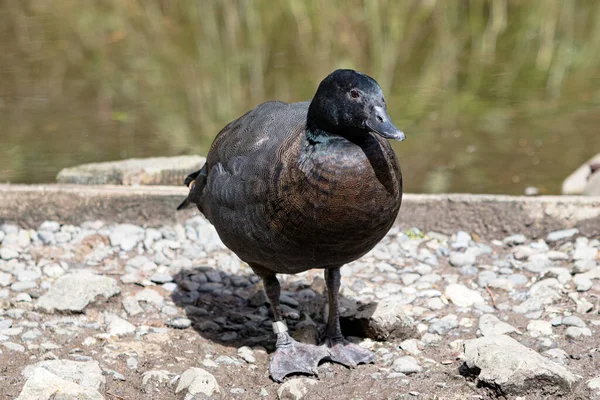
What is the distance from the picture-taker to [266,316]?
5.18m

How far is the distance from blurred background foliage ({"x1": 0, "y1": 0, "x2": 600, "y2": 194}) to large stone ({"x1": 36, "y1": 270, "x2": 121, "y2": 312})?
2796mm

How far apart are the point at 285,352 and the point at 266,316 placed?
0.65m

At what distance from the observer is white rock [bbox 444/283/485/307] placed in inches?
201

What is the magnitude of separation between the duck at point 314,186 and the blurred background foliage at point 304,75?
3.04 metres

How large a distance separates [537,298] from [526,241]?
0.83 metres

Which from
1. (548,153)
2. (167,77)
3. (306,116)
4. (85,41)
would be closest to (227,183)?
(306,116)

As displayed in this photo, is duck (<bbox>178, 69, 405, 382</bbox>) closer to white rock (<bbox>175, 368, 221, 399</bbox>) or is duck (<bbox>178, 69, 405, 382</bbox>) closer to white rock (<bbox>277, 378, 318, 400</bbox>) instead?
white rock (<bbox>277, 378, 318, 400</bbox>)

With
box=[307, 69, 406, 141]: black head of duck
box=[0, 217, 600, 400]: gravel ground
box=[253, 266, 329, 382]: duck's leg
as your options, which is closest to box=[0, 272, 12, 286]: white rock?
box=[0, 217, 600, 400]: gravel ground

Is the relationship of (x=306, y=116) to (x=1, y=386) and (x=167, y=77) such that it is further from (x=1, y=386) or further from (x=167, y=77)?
(x=167, y=77)

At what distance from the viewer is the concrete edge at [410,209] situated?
576cm

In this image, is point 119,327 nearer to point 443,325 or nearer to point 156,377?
point 156,377

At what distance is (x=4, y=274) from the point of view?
536cm

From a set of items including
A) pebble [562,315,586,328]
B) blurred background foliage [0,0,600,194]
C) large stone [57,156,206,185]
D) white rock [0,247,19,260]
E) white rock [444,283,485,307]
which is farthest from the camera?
blurred background foliage [0,0,600,194]

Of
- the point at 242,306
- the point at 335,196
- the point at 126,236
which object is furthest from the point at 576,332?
the point at 126,236
